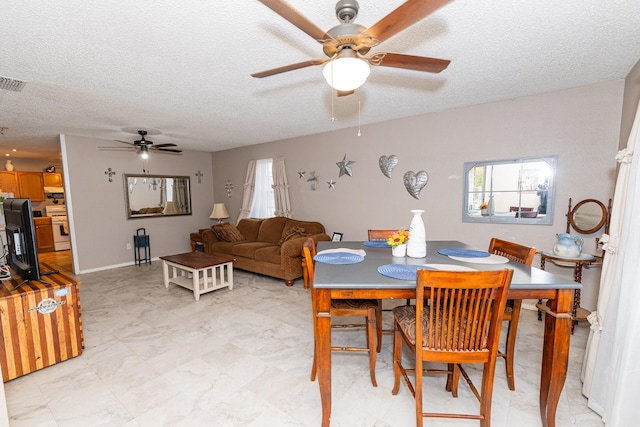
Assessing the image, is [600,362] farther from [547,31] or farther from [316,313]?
[547,31]

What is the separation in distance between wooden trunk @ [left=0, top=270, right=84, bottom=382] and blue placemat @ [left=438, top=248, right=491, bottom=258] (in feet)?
9.89

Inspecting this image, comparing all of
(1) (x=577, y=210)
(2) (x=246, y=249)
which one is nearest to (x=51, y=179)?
(2) (x=246, y=249)

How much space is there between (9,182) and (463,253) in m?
9.13

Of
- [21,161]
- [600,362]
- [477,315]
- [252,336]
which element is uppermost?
[21,161]

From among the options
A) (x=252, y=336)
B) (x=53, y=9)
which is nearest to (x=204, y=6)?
(x=53, y=9)

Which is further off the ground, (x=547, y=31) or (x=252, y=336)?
(x=547, y=31)

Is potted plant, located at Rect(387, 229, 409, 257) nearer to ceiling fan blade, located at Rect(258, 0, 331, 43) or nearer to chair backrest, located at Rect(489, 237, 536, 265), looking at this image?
chair backrest, located at Rect(489, 237, 536, 265)

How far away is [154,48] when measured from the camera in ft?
6.38

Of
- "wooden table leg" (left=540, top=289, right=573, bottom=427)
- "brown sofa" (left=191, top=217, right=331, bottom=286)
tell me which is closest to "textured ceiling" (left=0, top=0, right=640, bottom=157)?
"wooden table leg" (left=540, top=289, right=573, bottom=427)

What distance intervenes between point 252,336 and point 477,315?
2.00m

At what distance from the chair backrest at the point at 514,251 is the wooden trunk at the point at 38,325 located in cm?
345

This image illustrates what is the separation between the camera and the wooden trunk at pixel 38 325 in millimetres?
1992

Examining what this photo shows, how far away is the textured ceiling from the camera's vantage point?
1.58m

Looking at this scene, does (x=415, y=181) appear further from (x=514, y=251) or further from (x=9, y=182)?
(x=9, y=182)
